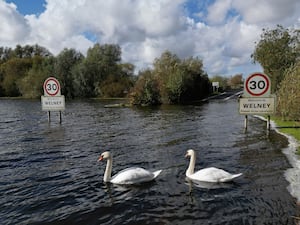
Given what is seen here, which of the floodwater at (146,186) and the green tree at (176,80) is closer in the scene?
the floodwater at (146,186)

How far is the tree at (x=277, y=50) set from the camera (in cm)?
3444

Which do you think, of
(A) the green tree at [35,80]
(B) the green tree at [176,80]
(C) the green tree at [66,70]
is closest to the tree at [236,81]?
(B) the green tree at [176,80]

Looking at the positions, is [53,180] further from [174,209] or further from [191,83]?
[191,83]

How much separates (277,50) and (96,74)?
53430 mm

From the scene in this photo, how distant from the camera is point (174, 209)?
21.4 ft

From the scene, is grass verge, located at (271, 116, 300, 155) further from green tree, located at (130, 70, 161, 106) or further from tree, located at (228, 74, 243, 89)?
tree, located at (228, 74, 243, 89)

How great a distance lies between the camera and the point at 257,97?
1458 cm

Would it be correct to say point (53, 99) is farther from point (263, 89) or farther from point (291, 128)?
point (291, 128)

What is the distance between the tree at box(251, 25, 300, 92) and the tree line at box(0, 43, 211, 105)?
16812 mm

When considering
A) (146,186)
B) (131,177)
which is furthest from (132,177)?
(146,186)

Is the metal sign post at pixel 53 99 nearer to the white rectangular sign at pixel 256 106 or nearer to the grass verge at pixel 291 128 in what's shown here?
the white rectangular sign at pixel 256 106

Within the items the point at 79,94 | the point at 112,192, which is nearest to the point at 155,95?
the point at 79,94

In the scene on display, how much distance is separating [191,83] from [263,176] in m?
46.7

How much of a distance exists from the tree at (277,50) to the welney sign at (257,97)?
21027 mm
